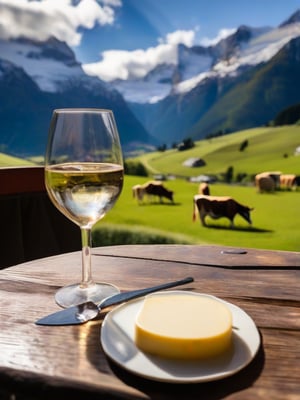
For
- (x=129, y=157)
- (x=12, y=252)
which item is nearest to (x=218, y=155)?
(x=129, y=157)

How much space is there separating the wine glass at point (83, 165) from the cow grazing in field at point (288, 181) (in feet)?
8.74

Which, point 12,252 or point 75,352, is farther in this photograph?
point 12,252

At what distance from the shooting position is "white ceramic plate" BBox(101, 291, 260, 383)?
29 centimetres

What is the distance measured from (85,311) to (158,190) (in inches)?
108

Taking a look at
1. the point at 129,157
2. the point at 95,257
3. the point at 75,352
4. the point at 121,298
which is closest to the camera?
the point at 75,352

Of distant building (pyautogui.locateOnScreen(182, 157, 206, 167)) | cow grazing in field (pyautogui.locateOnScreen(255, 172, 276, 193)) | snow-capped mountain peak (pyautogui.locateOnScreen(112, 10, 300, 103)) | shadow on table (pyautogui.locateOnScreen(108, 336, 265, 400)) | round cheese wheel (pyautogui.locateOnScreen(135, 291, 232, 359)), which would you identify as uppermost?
snow-capped mountain peak (pyautogui.locateOnScreen(112, 10, 300, 103))

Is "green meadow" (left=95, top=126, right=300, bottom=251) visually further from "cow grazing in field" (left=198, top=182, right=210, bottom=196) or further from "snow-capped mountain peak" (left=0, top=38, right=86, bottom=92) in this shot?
"snow-capped mountain peak" (left=0, top=38, right=86, bottom=92)

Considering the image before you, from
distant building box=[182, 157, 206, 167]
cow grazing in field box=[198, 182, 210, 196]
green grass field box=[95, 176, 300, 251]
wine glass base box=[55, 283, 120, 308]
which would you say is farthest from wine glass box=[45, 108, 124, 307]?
distant building box=[182, 157, 206, 167]

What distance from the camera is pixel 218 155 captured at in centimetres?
315

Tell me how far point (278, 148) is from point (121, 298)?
2829 millimetres

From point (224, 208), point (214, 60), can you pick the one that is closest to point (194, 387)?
point (224, 208)

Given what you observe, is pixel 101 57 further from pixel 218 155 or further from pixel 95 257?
pixel 95 257

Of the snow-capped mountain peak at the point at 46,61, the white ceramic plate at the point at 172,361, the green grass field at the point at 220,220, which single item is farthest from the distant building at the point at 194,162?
the white ceramic plate at the point at 172,361

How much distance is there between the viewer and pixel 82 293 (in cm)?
46
